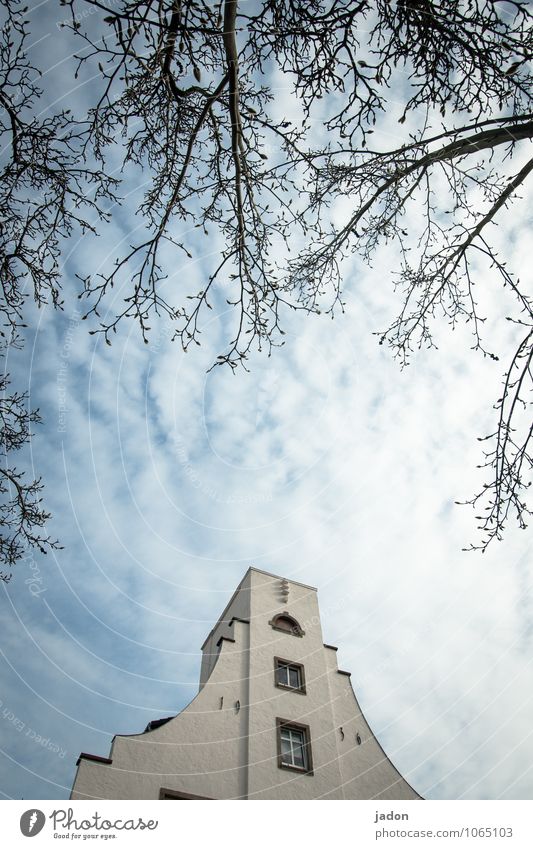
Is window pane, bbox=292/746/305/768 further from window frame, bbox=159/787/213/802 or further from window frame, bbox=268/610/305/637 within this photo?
window frame, bbox=268/610/305/637

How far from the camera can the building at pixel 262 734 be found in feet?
28.0

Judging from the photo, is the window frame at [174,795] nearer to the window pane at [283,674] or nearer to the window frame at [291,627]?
the window pane at [283,674]

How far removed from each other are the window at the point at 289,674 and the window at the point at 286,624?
2.82 feet

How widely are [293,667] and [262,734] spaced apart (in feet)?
7.04

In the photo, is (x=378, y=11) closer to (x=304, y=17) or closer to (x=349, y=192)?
(x=304, y=17)

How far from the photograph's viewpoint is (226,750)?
9547mm

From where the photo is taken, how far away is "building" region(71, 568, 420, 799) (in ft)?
28.0

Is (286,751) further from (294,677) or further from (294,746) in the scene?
(294,677)

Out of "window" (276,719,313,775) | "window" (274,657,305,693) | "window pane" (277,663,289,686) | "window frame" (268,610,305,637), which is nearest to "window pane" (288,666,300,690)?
"window" (274,657,305,693)

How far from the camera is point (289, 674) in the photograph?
1191cm
